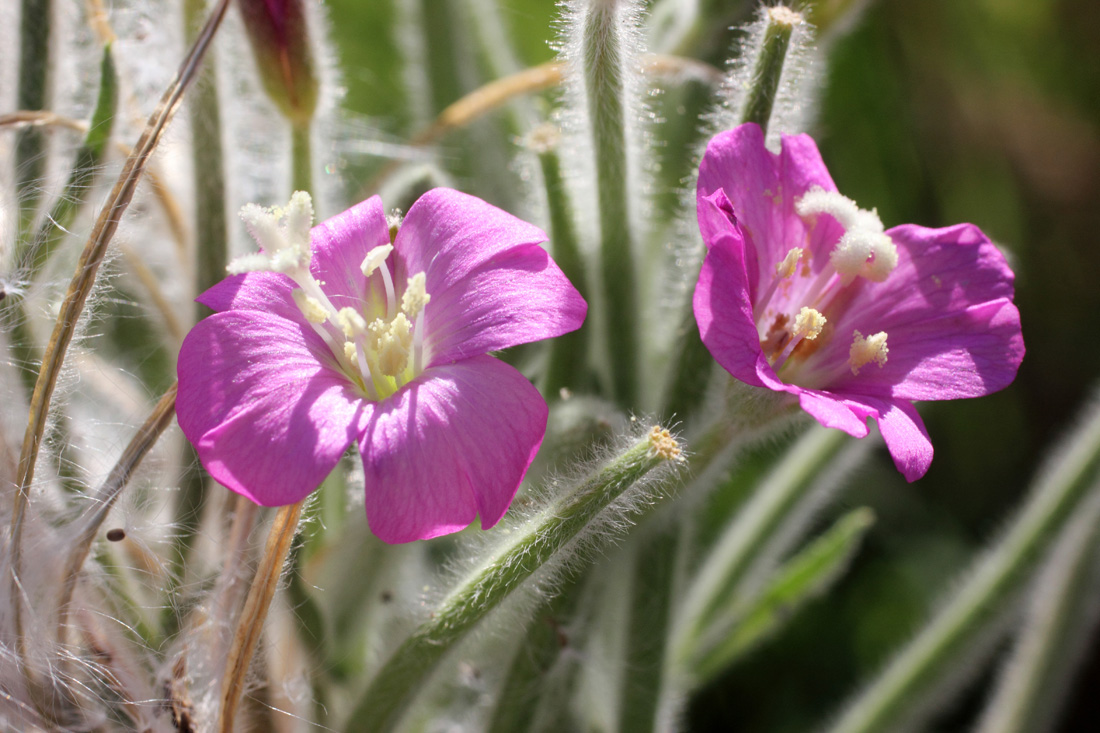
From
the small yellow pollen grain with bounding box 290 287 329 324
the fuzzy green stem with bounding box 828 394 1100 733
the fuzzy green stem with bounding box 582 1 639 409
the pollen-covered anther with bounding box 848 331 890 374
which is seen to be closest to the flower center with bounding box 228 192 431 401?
the small yellow pollen grain with bounding box 290 287 329 324

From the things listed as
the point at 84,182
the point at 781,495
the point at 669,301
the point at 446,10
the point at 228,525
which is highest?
the point at 446,10

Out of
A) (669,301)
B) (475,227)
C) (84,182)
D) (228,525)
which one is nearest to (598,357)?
(669,301)

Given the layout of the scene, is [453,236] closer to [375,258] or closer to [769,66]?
[375,258]

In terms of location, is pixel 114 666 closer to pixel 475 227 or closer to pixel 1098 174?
pixel 475 227

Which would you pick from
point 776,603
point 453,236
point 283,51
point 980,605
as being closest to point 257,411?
point 453,236

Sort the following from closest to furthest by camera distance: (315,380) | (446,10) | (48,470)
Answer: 1. (315,380)
2. (48,470)
3. (446,10)

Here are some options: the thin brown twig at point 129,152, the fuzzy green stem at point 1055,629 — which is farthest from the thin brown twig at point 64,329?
the fuzzy green stem at point 1055,629

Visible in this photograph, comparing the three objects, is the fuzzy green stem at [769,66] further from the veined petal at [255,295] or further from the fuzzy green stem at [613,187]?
the veined petal at [255,295]
